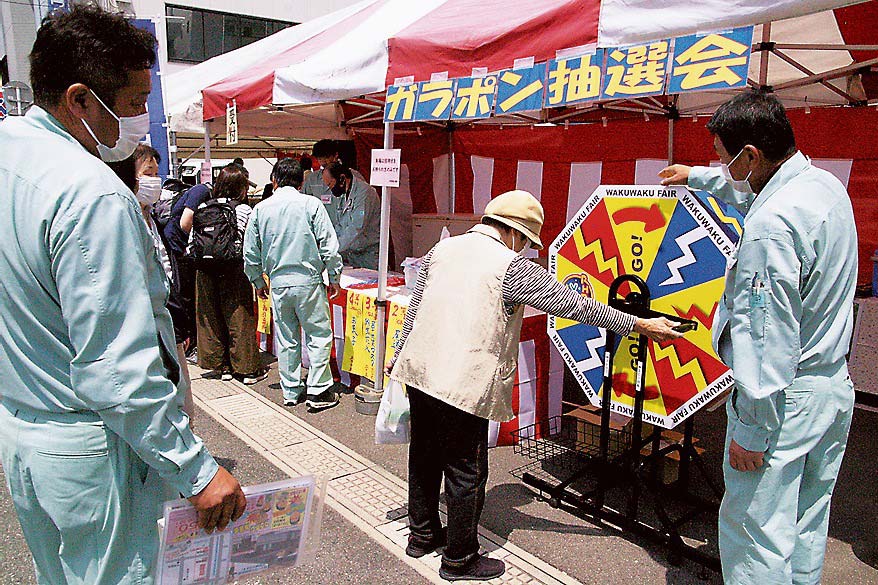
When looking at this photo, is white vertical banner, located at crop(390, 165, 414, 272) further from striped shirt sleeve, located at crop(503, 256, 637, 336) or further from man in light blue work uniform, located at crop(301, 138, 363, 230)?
striped shirt sleeve, located at crop(503, 256, 637, 336)

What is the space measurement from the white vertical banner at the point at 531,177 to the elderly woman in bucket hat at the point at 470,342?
413 centimetres

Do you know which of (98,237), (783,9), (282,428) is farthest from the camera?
(282,428)

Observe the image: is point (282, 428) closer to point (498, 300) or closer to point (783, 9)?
point (498, 300)

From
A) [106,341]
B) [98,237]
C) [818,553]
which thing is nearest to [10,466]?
[106,341]

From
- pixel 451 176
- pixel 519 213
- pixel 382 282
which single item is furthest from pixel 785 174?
pixel 451 176

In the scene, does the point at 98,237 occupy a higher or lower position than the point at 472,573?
higher

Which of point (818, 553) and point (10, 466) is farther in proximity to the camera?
point (818, 553)

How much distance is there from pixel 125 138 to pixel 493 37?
2.50 metres

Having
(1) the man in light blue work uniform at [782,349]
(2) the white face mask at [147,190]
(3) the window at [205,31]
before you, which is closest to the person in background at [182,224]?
(2) the white face mask at [147,190]

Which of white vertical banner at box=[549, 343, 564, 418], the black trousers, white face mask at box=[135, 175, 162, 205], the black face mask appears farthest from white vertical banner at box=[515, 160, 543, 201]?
the black trousers

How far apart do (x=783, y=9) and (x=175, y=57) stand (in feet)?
73.0

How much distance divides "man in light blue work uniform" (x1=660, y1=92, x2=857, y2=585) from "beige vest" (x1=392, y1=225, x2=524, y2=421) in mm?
897

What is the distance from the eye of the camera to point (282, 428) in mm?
4648

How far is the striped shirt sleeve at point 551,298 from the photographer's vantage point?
261 cm
